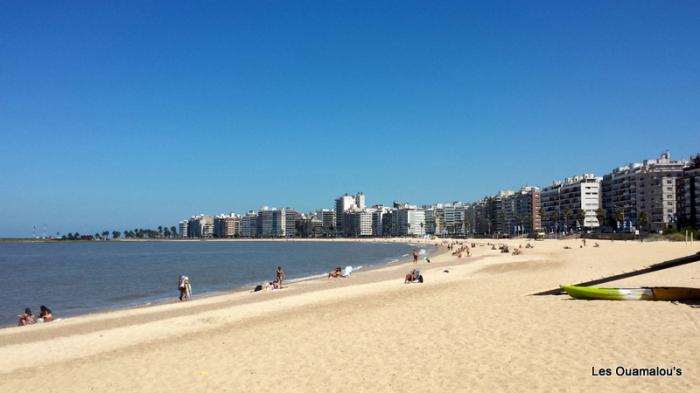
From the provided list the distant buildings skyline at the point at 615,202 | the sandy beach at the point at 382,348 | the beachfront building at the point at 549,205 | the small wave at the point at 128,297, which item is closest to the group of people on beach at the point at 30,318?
the sandy beach at the point at 382,348

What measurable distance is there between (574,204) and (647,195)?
2673cm

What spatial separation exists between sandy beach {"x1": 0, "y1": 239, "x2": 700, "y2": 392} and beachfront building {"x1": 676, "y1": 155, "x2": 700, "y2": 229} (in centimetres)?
9013

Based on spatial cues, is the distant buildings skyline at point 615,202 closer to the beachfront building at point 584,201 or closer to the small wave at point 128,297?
the beachfront building at point 584,201

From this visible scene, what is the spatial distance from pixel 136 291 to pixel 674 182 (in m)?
108

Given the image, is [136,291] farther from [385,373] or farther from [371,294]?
[385,373]

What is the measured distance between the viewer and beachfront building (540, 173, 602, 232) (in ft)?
432

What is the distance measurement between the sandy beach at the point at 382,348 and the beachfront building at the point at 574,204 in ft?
392

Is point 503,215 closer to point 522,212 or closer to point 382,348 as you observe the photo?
point 522,212

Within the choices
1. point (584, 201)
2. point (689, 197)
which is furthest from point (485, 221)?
point (689, 197)

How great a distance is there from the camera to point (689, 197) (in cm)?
9531

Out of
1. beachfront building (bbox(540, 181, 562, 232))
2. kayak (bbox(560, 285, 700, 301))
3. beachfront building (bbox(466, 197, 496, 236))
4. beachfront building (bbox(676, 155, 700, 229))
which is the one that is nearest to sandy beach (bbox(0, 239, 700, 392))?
kayak (bbox(560, 285, 700, 301))

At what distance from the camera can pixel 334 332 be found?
11867 millimetres

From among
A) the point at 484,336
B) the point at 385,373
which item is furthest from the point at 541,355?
the point at 385,373

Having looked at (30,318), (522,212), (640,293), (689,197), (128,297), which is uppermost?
(689,197)
